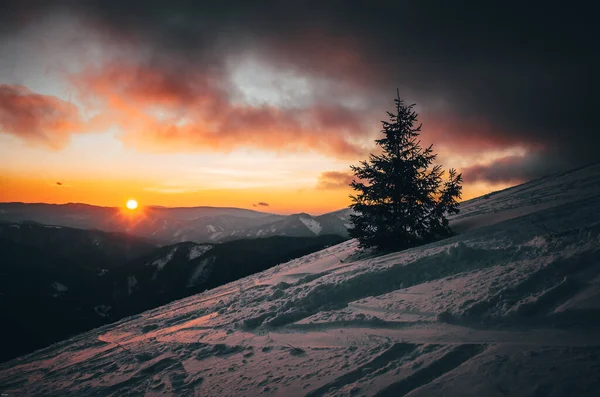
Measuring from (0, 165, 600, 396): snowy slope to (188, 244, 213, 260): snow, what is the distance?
5535 cm

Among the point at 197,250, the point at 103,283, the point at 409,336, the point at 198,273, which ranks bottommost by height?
the point at 103,283

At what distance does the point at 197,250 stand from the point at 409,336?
65.5 meters

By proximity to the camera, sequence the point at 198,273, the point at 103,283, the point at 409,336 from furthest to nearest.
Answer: the point at 103,283 → the point at 198,273 → the point at 409,336

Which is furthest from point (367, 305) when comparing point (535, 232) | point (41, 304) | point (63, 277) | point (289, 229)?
point (289, 229)

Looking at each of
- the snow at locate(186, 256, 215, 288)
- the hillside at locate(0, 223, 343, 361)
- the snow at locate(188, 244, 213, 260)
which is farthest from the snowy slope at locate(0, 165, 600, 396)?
the snow at locate(188, 244, 213, 260)

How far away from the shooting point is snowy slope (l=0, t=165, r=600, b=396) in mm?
3430

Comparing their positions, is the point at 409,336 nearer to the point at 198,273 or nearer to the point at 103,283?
the point at 198,273

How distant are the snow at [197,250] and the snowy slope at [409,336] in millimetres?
55353

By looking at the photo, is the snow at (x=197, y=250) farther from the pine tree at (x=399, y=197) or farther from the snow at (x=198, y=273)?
the pine tree at (x=399, y=197)

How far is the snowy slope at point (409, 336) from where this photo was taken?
343 cm

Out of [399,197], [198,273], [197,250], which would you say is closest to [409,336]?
[399,197]

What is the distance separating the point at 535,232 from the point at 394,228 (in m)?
5.53

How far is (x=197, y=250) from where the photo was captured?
6391cm

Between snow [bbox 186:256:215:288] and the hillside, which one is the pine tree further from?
snow [bbox 186:256:215:288]
